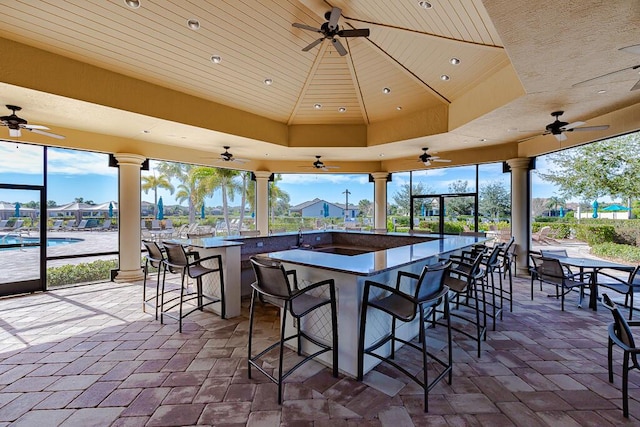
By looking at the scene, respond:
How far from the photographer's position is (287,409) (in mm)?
2131

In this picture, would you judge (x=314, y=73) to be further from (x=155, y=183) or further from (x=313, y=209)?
(x=155, y=183)

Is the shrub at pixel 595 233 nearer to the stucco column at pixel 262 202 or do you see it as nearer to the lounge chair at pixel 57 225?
the stucco column at pixel 262 202

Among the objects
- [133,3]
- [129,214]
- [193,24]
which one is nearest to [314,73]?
[193,24]

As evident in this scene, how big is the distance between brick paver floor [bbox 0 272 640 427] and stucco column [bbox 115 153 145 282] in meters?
2.44

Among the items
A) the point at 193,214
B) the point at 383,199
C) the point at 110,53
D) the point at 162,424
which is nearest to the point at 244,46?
the point at 110,53

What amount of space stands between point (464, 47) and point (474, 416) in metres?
4.07

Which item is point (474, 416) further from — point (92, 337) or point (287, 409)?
point (92, 337)

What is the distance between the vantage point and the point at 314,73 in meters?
5.02

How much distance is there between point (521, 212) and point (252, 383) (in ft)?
22.9

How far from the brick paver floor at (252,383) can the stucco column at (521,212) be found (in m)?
3.20

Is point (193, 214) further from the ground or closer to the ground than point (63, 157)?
closer to the ground

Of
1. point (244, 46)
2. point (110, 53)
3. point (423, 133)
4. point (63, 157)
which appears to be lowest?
point (63, 157)

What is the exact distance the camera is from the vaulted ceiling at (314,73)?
2.85 metres

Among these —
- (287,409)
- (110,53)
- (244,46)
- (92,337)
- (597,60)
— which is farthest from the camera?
(244,46)
